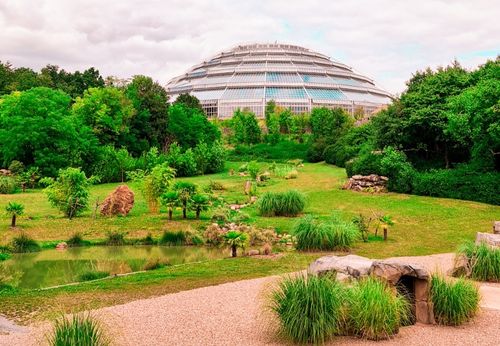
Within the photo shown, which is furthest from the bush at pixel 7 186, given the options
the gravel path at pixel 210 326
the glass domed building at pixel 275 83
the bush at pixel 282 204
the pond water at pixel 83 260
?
the glass domed building at pixel 275 83

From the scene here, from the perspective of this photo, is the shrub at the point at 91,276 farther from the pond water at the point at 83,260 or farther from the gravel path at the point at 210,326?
the gravel path at the point at 210,326

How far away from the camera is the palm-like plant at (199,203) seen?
2253cm

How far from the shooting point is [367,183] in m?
30.2

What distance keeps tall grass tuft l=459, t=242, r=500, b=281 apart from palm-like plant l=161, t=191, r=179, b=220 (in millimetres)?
12664

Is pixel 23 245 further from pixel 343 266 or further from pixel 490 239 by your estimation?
pixel 490 239

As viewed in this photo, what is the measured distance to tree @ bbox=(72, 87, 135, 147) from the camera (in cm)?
4097

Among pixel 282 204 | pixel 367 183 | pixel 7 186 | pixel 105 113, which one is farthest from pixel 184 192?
pixel 105 113

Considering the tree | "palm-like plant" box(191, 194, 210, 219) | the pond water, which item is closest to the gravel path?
the pond water

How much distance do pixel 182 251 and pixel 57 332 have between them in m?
10.9

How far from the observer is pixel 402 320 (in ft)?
29.8

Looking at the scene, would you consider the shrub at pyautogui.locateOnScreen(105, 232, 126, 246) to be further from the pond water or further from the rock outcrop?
the rock outcrop

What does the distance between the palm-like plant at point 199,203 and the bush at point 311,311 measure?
14303 millimetres

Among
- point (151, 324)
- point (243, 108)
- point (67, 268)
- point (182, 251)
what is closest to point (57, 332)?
point (151, 324)

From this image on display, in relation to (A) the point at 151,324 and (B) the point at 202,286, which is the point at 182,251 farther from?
(A) the point at 151,324
